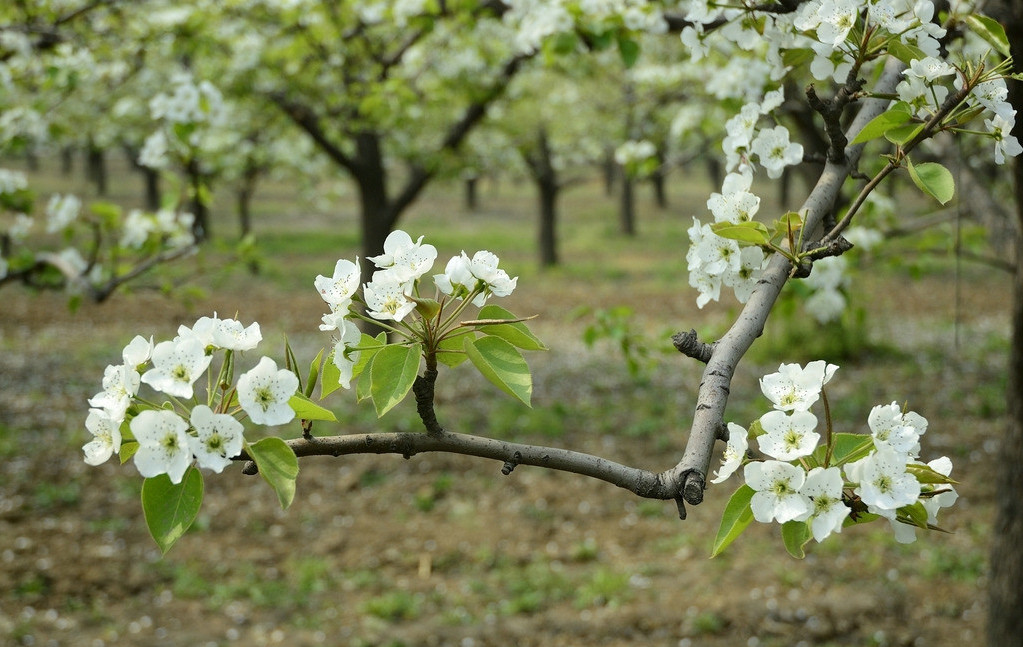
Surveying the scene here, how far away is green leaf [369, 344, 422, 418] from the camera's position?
3.09 feet

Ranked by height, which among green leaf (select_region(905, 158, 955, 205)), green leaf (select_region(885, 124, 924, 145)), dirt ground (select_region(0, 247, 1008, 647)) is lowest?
dirt ground (select_region(0, 247, 1008, 647))

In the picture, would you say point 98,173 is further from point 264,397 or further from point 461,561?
point 264,397

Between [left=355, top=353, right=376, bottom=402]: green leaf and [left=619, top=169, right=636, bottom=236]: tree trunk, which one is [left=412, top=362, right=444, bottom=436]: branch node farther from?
[left=619, top=169, right=636, bottom=236]: tree trunk

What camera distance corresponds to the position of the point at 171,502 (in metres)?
0.90

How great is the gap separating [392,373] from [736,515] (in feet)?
1.32

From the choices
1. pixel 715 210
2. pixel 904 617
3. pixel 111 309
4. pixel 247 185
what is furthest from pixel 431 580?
pixel 247 185

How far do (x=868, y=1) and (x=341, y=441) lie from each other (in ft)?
3.01

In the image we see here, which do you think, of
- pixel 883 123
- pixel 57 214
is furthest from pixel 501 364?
pixel 57 214

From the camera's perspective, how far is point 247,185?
47.1 ft

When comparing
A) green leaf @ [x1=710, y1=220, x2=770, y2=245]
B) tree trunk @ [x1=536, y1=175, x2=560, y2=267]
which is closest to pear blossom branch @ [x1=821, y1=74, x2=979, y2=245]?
green leaf @ [x1=710, y1=220, x2=770, y2=245]

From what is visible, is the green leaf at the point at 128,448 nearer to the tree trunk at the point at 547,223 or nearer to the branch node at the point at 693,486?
the branch node at the point at 693,486

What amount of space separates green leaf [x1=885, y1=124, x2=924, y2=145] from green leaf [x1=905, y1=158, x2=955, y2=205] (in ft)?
0.09

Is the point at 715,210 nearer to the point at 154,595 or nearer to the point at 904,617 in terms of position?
the point at 904,617

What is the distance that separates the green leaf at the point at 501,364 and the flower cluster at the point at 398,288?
0.06m
